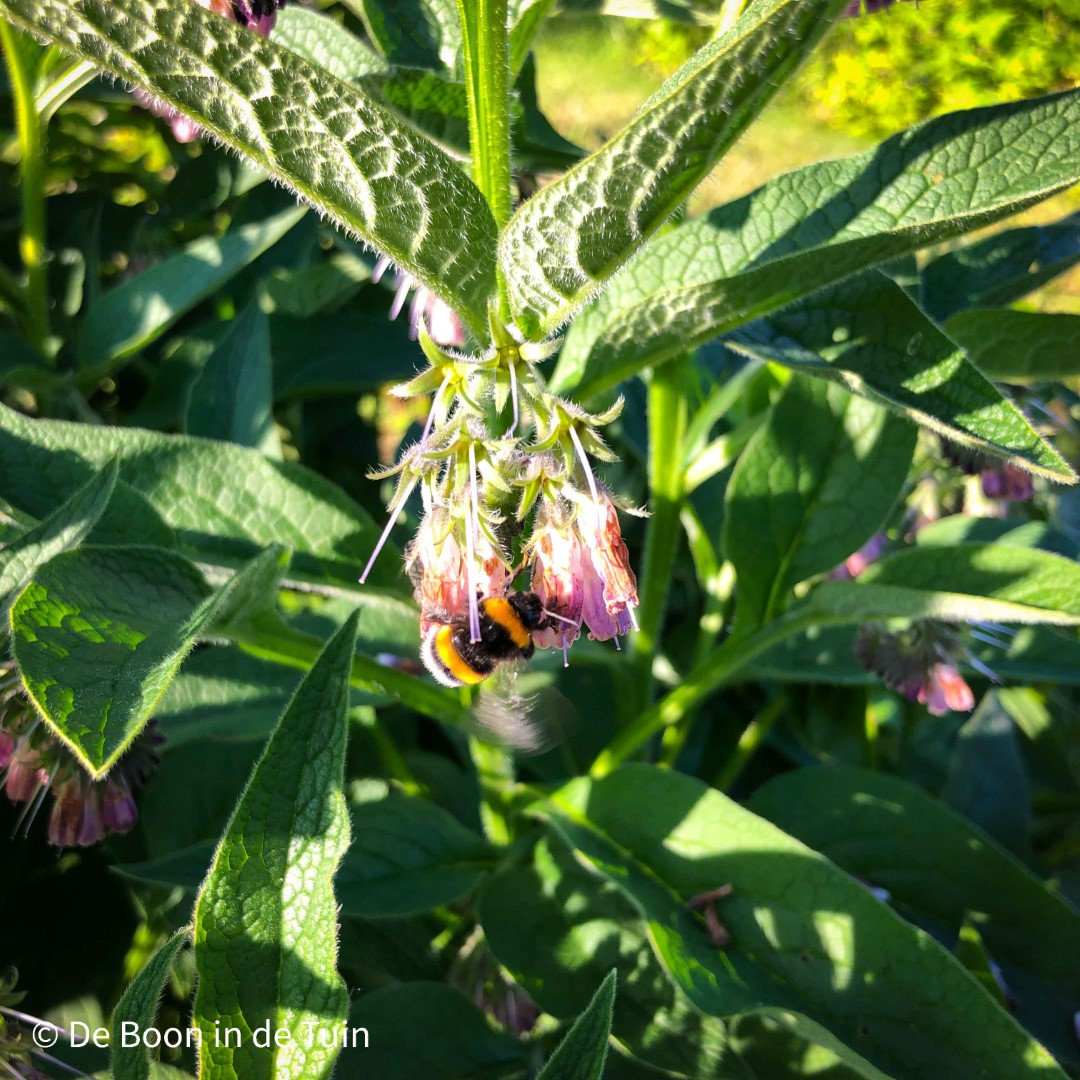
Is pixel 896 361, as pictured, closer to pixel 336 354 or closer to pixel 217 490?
pixel 217 490

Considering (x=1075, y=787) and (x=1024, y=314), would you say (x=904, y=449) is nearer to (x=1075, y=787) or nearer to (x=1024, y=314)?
(x=1024, y=314)

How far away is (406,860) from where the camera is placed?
1.31 meters

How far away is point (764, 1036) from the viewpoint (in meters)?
1.25

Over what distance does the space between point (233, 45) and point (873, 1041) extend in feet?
3.50

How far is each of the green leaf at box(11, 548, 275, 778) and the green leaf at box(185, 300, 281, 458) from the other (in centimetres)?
54

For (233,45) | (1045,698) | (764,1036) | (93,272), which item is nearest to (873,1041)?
(764,1036)

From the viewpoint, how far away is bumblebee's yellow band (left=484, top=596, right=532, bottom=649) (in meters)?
1.09

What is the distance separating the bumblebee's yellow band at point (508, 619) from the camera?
1.09 m

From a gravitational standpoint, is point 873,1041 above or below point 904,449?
below

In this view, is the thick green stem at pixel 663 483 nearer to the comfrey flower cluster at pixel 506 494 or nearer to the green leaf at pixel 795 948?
the green leaf at pixel 795 948

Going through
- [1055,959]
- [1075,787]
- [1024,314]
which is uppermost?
[1024,314]

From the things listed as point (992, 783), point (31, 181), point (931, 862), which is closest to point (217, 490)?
point (31, 181)

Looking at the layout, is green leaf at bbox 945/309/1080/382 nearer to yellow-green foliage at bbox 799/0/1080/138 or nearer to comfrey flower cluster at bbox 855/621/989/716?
comfrey flower cluster at bbox 855/621/989/716

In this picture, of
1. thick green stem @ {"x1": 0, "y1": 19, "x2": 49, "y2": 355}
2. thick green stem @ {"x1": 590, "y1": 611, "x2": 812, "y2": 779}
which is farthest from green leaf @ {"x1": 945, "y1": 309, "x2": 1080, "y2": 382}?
thick green stem @ {"x1": 0, "y1": 19, "x2": 49, "y2": 355}
